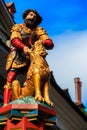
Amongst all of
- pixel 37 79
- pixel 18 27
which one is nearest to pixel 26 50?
pixel 37 79

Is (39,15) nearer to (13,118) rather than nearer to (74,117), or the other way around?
(13,118)

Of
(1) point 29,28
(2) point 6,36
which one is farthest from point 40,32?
(2) point 6,36

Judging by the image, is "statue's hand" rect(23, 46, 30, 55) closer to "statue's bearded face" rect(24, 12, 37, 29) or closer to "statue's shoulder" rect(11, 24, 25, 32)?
"statue's shoulder" rect(11, 24, 25, 32)

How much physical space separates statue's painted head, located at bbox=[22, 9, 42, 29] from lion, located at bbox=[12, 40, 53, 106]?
1.86 feet

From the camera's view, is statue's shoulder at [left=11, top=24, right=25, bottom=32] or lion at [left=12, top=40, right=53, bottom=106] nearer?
lion at [left=12, top=40, right=53, bottom=106]

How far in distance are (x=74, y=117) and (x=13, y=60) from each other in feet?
49.7

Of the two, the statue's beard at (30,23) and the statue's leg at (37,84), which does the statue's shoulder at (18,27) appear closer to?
the statue's beard at (30,23)

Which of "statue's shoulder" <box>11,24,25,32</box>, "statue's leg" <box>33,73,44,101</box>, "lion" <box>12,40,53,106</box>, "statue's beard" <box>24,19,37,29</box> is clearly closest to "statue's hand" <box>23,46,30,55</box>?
"lion" <box>12,40,53,106</box>

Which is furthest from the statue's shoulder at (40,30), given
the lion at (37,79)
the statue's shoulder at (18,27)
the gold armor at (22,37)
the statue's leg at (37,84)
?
the statue's leg at (37,84)

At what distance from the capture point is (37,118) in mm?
6203

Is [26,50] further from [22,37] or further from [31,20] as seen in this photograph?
[31,20]

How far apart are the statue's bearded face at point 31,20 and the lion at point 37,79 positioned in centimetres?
56

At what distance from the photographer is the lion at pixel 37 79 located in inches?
258

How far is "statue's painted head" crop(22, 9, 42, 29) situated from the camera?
23.8ft
